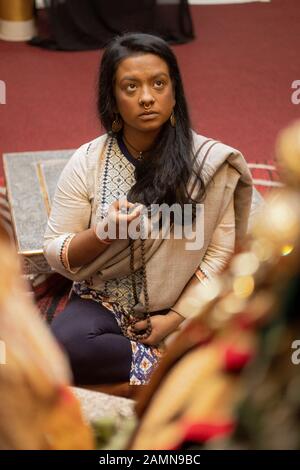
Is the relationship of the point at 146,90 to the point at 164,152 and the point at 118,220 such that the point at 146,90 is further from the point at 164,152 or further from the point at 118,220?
the point at 118,220

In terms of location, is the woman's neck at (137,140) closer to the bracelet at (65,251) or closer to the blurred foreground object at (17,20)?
the bracelet at (65,251)

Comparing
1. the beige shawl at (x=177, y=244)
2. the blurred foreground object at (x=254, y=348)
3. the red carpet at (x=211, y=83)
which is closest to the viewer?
the blurred foreground object at (x=254, y=348)

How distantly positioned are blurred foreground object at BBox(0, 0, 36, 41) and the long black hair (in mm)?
3066

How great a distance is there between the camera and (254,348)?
1.33 ft

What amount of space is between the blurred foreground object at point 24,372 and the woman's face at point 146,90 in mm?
1335

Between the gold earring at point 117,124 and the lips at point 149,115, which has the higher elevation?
the lips at point 149,115

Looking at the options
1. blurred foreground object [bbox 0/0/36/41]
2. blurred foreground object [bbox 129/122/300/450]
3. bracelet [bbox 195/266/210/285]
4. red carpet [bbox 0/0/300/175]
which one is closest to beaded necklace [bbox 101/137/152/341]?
bracelet [bbox 195/266/210/285]

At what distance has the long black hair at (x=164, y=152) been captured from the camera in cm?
177

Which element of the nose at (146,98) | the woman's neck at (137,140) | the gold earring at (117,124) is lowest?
the woman's neck at (137,140)

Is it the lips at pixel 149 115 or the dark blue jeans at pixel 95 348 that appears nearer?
the lips at pixel 149 115

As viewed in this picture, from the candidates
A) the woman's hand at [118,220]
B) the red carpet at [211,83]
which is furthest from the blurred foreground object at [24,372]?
the red carpet at [211,83]

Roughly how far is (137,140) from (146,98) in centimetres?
16

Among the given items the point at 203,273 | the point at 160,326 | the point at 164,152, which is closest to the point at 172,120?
the point at 164,152

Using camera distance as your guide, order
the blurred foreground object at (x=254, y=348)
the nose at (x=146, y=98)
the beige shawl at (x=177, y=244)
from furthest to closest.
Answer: the beige shawl at (x=177, y=244)
the nose at (x=146, y=98)
the blurred foreground object at (x=254, y=348)
